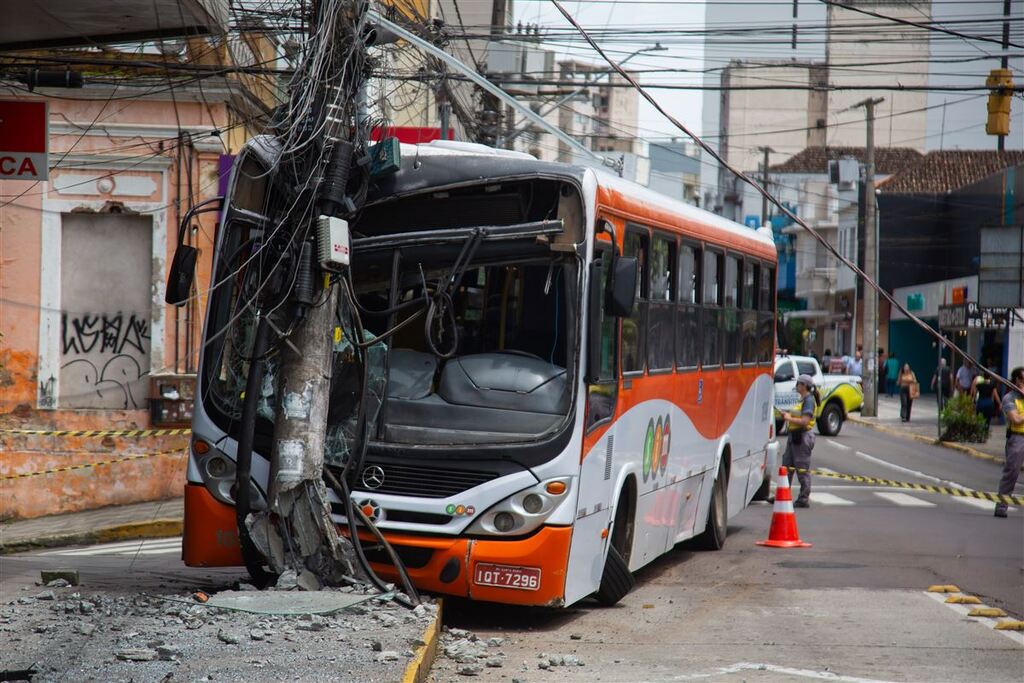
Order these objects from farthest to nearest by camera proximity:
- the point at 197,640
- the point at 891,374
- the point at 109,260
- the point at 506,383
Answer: the point at 891,374 < the point at 109,260 < the point at 506,383 < the point at 197,640

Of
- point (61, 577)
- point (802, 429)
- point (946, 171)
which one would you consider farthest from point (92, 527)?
point (946, 171)

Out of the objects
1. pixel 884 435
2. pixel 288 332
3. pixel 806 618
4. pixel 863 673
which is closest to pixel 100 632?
pixel 288 332

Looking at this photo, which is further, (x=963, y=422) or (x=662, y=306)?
(x=963, y=422)

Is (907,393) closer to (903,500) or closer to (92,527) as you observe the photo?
(903,500)

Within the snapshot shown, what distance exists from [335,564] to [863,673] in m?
3.32

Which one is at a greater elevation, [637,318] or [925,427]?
[637,318]

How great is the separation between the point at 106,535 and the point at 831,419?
23.1 metres

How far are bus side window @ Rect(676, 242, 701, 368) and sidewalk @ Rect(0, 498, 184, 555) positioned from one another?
6939mm

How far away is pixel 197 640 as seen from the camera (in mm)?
7547

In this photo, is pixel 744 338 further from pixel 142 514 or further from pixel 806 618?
pixel 142 514

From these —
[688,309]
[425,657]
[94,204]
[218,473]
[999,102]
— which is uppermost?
[999,102]

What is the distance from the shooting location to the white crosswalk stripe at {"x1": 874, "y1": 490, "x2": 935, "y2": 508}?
20078mm

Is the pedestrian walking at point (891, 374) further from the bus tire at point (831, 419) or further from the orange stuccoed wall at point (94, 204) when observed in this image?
the orange stuccoed wall at point (94, 204)

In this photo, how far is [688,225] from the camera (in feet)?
40.6
